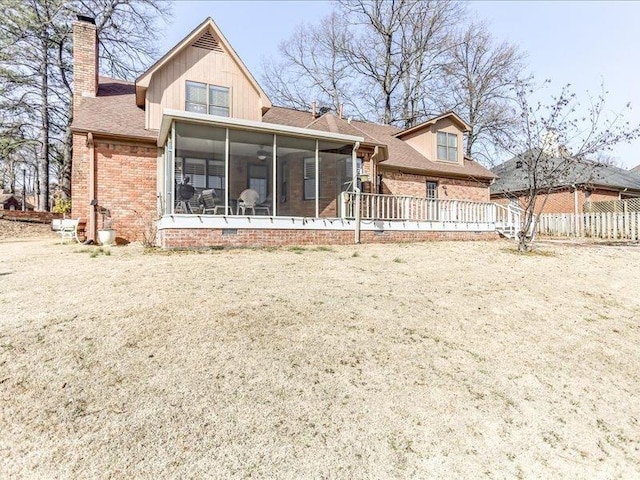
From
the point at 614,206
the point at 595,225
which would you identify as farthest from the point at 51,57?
the point at 614,206

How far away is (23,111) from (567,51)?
83.7ft

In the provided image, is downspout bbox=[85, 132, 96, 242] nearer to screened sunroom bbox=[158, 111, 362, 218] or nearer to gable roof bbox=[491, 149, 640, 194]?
screened sunroom bbox=[158, 111, 362, 218]

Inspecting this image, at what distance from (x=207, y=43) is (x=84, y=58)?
4.15 metres

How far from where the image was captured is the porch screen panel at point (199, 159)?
30.1 ft

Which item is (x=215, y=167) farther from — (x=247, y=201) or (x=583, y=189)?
(x=583, y=189)

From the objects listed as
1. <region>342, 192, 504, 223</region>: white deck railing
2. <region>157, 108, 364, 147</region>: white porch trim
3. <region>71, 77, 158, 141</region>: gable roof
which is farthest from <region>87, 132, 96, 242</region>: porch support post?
<region>342, 192, 504, 223</region>: white deck railing

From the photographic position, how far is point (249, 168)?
11.4 m

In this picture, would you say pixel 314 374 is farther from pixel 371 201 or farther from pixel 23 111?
pixel 23 111

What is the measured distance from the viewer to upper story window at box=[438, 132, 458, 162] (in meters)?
17.7

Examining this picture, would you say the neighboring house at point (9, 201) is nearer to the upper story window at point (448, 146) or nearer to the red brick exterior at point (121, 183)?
Answer: the red brick exterior at point (121, 183)

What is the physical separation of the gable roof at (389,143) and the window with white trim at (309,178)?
241 centimetres

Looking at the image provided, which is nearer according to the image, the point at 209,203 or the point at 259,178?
the point at 209,203

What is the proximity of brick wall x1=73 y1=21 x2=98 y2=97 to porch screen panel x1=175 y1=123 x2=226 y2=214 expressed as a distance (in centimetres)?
510

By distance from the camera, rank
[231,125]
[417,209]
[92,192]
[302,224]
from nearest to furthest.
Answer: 1. [231,125]
2. [302,224]
3. [92,192]
4. [417,209]
